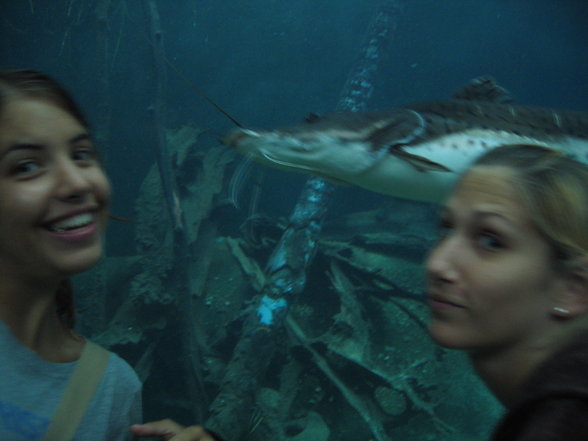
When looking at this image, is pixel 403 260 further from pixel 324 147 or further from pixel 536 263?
pixel 536 263

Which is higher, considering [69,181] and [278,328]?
[69,181]

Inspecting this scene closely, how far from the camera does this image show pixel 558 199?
902mm

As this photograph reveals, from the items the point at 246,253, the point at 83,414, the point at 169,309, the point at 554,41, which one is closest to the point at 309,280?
the point at 246,253

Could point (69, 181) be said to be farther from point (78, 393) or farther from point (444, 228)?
point (444, 228)

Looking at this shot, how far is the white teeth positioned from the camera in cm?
102

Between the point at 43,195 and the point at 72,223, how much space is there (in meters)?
0.10

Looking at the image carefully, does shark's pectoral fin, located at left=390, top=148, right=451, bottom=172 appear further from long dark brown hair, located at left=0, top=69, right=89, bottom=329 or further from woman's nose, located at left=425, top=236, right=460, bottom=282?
long dark brown hair, located at left=0, top=69, right=89, bottom=329

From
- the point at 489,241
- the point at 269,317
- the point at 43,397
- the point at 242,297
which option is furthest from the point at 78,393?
the point at 242,297

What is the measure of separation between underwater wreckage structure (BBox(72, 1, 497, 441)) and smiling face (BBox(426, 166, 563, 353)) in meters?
3.51

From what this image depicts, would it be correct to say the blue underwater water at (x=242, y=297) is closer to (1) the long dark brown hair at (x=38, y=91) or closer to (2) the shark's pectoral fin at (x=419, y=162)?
(1) the long dark brown hair at (x=38, y=91)

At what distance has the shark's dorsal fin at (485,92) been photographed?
311 centimetres

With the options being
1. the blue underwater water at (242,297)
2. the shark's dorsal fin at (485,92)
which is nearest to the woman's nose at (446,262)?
the blue underwater water at (242,297)

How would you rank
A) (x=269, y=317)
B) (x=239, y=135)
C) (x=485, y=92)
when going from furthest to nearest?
(x=269, y=317) → (x=485, y=92) → (x=239, y=135)

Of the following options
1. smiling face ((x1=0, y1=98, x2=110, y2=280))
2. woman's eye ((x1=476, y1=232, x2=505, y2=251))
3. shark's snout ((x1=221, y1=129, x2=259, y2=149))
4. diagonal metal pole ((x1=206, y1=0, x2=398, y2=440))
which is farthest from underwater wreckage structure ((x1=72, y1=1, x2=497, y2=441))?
woman's eye ((x1=476, y1=232, x2=505, y2=251))
